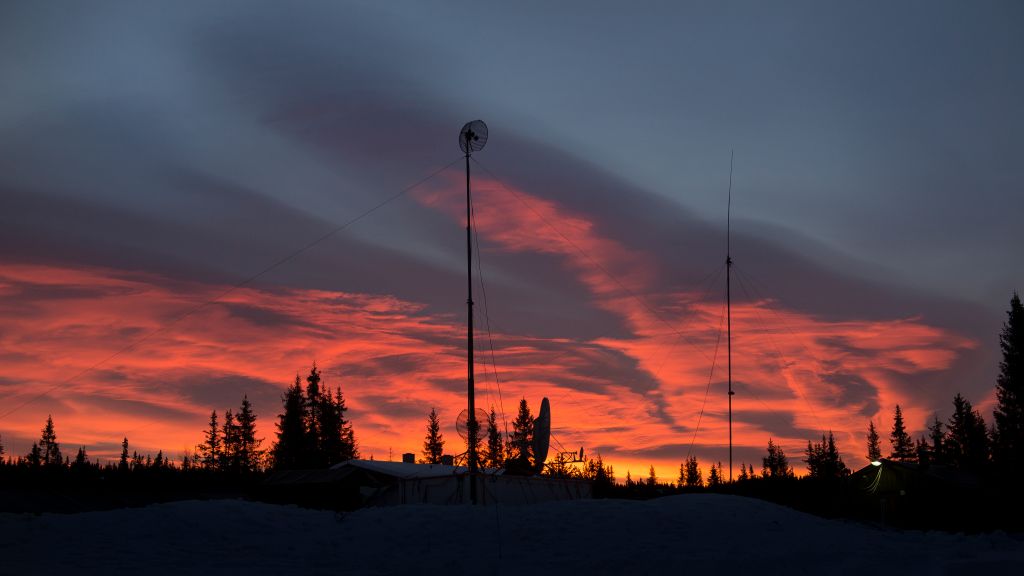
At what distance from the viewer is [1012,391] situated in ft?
228

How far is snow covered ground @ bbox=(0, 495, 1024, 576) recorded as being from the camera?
17688mm

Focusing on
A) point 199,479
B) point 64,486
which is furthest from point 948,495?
point 64,486

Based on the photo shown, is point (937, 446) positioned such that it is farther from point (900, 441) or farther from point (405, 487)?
point (405, 487)

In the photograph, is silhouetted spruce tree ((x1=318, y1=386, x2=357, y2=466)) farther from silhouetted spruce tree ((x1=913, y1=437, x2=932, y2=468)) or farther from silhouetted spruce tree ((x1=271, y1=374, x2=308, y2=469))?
silhouetted spruce tree ((x1=913, y1=437, x2=932, y2=468))

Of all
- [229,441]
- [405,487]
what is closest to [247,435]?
[229,441]

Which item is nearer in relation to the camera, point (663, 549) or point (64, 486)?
point (663, 549)

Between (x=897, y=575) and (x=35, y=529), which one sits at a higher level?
(x=35, y=529)

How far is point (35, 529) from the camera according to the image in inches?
736

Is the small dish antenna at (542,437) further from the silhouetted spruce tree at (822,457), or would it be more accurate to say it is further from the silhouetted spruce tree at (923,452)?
the silhouetted spruce tree at (822,457)

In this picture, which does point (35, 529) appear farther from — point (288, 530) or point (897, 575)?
point (897, 575)

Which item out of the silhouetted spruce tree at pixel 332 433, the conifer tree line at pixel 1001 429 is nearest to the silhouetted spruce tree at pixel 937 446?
the conifer tree line at pixel 1001 429

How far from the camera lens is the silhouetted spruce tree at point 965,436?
8488 cm

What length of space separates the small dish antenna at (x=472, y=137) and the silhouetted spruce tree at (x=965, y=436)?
71.4m

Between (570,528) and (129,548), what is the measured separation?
36.2 ft
